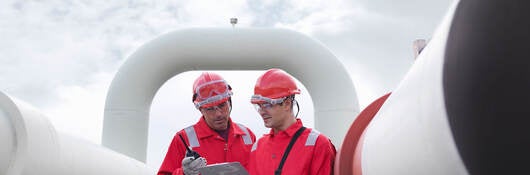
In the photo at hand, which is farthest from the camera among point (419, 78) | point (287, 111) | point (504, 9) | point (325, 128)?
point (325, 128)

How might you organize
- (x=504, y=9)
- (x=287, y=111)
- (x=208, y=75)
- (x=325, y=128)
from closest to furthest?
(x=504, y=9) → (x=287, y=111) → (x=208, y=75) → (x=325, y=128)

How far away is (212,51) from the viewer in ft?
15.5

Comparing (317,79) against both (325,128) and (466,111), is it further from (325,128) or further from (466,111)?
(466,111)

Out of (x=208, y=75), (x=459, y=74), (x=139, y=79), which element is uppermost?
(x=139, y=79)

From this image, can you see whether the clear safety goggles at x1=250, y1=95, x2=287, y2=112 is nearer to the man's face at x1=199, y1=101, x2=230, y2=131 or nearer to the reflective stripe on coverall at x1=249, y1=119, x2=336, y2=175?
the reflective stripe on coverall at x1=249, y1=119, x2=336, y2=175

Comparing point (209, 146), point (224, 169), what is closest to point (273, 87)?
point (224, 169)

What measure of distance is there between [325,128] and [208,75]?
7.20ft

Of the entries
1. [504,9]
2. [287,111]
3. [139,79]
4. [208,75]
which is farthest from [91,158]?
[504,9]

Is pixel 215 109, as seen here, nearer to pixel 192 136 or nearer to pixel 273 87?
pixel 192 136

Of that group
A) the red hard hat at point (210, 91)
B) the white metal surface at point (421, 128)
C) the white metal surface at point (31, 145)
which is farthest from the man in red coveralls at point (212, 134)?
the white metal surface at point (421, 128)

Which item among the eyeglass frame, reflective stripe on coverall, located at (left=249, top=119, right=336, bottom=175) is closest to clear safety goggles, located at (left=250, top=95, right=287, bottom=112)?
reflective stripe on coverall, located at (left=249, top=119, right=336, bottom=175)

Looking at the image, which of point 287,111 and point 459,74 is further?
point 287,111

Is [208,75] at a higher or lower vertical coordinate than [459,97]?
higher

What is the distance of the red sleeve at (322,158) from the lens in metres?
1.86
